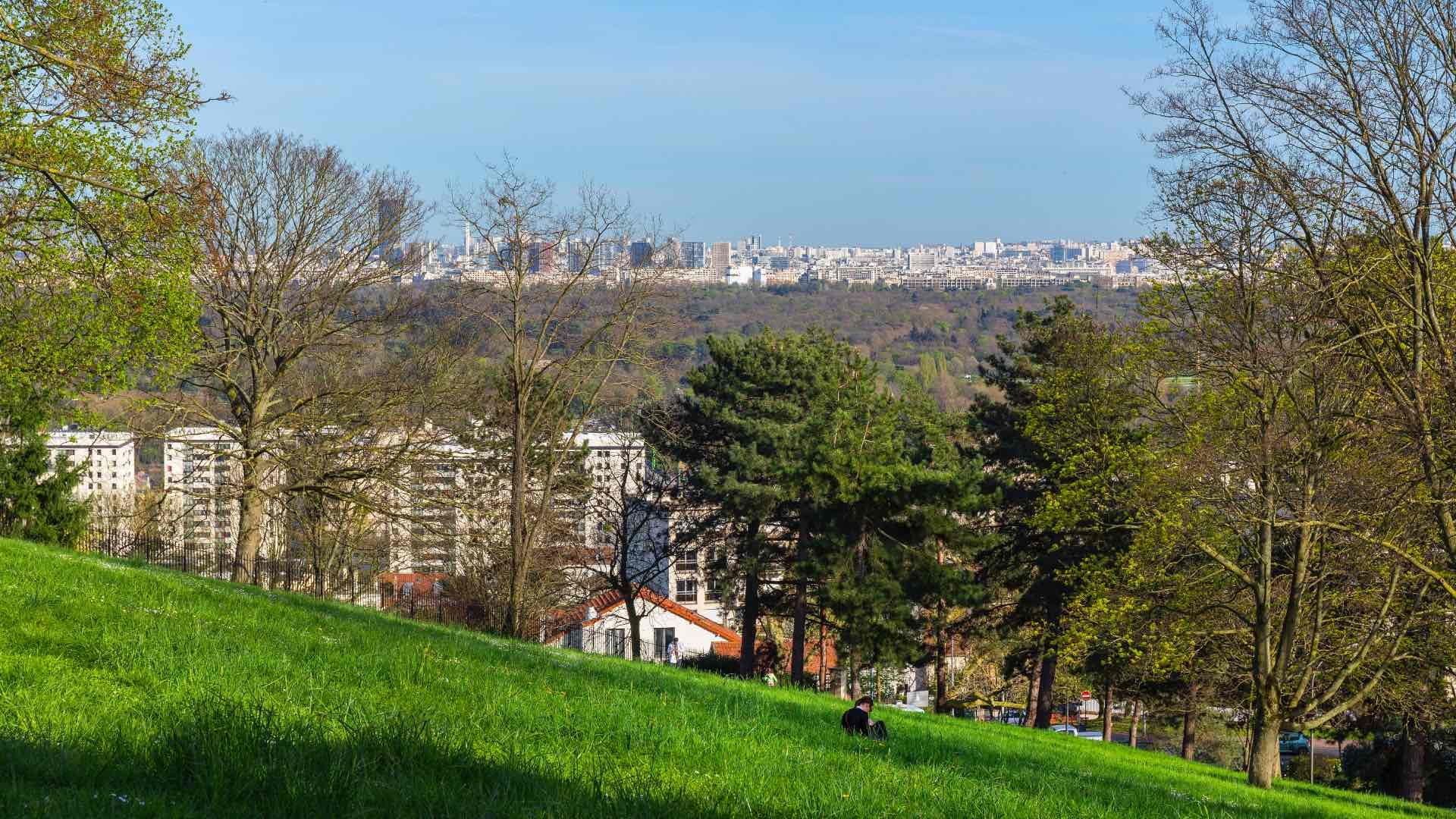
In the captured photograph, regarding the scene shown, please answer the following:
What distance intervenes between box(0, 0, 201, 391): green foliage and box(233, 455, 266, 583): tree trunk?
8.63m

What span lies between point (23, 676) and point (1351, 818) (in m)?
12.9

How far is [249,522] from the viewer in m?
28.1

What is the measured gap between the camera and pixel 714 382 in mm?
40312

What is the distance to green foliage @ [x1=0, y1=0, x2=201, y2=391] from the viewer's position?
49.4 ft

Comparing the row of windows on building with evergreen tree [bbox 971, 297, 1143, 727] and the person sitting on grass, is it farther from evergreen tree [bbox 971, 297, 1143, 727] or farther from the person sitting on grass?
the person sitting on grass

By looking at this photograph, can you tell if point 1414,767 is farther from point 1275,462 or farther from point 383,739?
point 383,739

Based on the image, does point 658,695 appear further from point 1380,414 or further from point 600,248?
point 600,248

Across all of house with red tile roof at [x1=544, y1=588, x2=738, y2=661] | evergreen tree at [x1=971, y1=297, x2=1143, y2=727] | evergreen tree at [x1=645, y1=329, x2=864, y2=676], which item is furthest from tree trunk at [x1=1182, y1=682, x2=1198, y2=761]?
house with red tile roof at [x1=544, y1=588, x2=738, y2=661]

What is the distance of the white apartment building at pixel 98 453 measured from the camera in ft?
89.7

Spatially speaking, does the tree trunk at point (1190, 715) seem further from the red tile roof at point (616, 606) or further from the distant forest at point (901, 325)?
the distant forest at point (901, 325)

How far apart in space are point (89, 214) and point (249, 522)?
12936 millimetres

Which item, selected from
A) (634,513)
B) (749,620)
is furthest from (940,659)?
(634,513)

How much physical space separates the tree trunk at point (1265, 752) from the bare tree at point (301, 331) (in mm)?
18434

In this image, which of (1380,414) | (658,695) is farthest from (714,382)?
(658,695)
